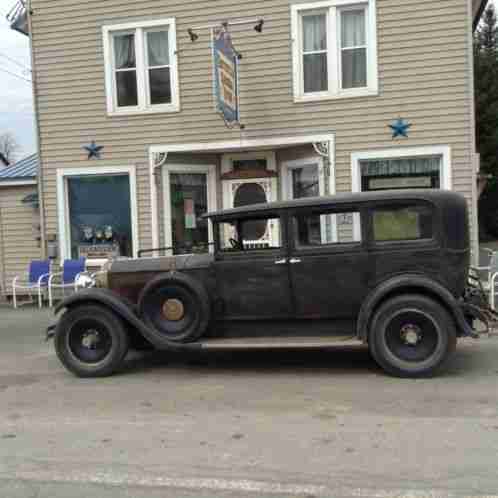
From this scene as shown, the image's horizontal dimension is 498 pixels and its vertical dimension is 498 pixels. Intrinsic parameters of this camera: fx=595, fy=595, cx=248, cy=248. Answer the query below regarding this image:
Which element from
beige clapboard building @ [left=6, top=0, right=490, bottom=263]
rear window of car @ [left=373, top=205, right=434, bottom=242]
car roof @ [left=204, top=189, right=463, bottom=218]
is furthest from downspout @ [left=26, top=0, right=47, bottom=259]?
rear window of car @ [left=373, top=205, right=434, bottom=242]

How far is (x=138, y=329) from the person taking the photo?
21.2 feet

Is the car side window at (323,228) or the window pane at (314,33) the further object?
the window pane at (314,33)

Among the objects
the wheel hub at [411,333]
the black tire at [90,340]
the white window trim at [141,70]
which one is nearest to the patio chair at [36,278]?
the white window trim at [141,70]

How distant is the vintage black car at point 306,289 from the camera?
5.98 m

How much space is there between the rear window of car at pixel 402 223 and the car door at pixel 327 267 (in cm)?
18

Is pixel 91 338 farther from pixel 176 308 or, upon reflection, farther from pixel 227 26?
pixel 227 26

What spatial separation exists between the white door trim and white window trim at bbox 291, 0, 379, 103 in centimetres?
74

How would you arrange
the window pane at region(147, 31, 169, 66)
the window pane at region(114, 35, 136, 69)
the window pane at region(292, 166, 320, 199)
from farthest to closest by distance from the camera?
the window pane at region(114, 35, 136, 69) < the window pane at region(147, 31, 169, 66) < the window pane at region(292, 166, 320, 199)

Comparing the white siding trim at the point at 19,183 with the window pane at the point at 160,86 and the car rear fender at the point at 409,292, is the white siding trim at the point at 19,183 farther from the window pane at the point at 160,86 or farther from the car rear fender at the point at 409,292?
the car rear fender at the point at 409,292

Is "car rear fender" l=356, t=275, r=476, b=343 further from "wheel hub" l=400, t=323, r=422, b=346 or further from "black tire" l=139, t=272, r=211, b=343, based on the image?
"black tire" l=139, t=272, r=211, b=343

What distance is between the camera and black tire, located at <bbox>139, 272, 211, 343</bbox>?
6.33m

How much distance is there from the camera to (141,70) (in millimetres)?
11953

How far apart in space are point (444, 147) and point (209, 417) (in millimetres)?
7537

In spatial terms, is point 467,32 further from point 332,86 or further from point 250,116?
point 250,116
